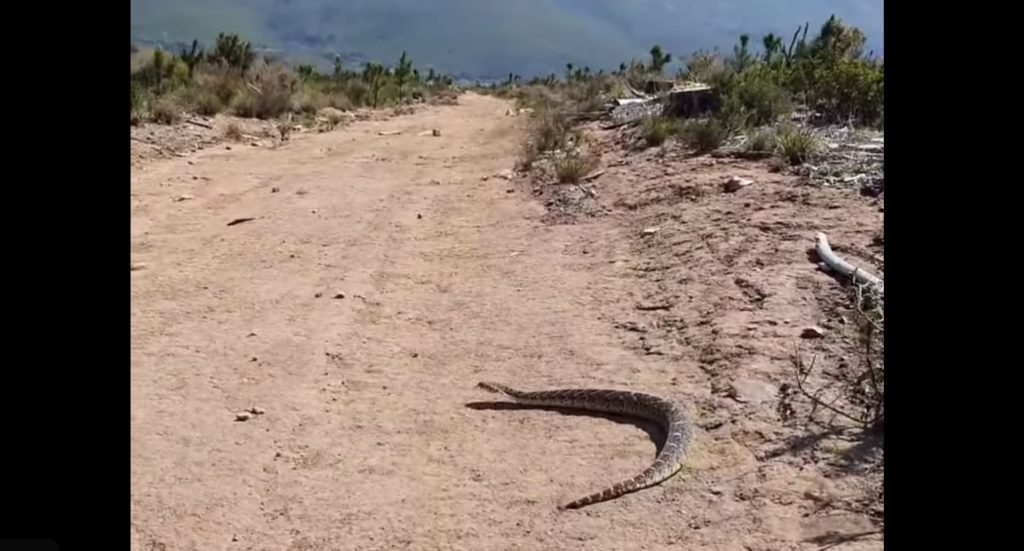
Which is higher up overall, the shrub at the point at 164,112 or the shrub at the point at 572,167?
the shrub at the point at 164,112

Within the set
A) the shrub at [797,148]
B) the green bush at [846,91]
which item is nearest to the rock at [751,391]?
the shrub at [797,148]

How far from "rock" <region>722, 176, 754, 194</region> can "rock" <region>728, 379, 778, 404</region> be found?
381cm

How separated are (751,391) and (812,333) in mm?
703

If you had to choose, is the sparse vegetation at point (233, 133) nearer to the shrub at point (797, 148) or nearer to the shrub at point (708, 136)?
the shrub at point (708, 136)

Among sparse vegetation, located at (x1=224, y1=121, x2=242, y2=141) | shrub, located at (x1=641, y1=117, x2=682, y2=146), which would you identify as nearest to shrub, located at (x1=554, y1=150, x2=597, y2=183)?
shrub, located at (x1=641, y1=117, x2=682, y2=146)

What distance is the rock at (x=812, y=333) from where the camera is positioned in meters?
5.20

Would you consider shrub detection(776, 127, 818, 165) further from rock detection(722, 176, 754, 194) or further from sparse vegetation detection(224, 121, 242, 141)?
sparse vegetation detection(224, 121, 242, 141)

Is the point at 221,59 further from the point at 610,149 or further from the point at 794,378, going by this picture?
the point at 794,378

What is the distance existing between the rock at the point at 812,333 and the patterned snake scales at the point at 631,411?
103 centimetres

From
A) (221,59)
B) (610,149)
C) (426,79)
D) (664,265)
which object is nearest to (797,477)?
(664,265)

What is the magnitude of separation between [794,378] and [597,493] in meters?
1.44

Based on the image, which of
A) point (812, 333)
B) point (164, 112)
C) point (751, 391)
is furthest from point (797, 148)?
point (164, 112)

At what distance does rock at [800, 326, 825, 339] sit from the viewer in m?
5.20

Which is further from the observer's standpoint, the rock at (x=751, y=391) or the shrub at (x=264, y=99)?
the shrub at (x=264, y=99)
